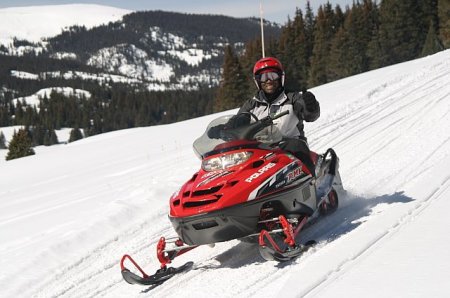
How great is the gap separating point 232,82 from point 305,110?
44779mm

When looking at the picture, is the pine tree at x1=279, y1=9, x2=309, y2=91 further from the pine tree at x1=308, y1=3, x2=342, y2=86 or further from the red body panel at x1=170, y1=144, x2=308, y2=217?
the red body panel at x1=170, y1=144, x2=308, y2=217

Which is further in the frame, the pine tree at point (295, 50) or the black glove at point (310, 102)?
the pine tree at point (295, 50)

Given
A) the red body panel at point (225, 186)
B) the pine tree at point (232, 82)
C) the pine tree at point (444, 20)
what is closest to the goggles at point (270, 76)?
the red body panel at point (225, 186)

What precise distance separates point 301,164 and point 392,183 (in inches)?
81.1

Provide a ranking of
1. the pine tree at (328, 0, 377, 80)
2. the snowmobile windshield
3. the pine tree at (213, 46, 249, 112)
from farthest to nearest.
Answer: the pine tree at (328, 0, 377, 80) < the pine tree at (213, 46, 249, 112) < the snowmobile windshield

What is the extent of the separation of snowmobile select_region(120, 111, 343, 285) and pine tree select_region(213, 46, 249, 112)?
44287mm

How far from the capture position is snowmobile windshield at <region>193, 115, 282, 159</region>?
5.44 meters

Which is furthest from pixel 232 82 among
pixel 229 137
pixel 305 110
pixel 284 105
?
pixel 229 137

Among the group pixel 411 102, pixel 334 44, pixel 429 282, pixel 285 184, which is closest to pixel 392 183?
pixel 285 184

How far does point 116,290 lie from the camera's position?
531 cm

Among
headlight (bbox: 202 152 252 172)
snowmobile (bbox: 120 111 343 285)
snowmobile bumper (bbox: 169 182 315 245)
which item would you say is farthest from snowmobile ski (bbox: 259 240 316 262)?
headlight (bbox: 202 152 252 172)

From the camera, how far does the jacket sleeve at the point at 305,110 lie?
607 centimetres

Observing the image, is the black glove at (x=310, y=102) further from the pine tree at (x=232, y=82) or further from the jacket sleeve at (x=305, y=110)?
the pine tree at (x=232, y=82)

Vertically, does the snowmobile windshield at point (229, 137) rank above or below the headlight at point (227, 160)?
above
